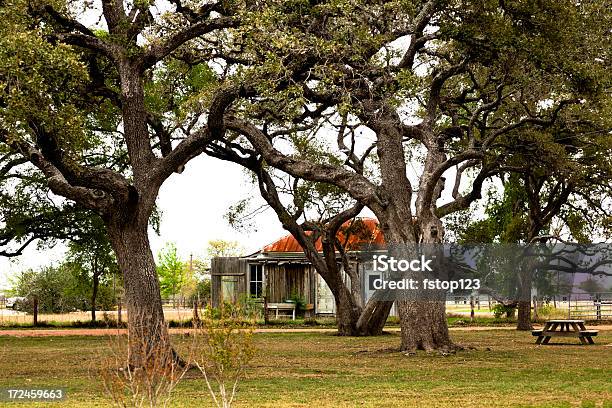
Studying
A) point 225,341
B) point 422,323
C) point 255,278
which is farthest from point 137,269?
point 255,278

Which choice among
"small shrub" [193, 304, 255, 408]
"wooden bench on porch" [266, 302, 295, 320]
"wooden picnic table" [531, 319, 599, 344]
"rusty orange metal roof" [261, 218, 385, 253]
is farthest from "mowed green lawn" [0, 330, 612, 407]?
"wooden bench on porch" [266, 302, 295, 320]

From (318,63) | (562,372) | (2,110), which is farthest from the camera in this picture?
(318,63)

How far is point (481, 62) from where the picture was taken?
72.6 ft

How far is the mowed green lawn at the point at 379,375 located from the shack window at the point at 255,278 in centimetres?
1780

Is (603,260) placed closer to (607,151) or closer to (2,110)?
(607,151)

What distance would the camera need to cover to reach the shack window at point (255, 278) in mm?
45312

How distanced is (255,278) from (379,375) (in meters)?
28.0

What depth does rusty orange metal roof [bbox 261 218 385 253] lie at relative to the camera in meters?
35.2

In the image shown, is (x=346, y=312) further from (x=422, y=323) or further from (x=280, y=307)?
(x=280, y=307)

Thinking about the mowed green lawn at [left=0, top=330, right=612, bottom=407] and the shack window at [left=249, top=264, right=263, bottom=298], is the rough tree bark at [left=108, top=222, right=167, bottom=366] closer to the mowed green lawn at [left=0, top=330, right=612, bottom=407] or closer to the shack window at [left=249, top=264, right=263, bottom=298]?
the mowed green lawn at [left=0, top=330, right=612, bottom=407]

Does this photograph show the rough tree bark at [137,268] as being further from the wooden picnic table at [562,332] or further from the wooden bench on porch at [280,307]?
the wooden bench on porch at [280,307]

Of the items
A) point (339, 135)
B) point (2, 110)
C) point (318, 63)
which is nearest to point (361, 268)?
point (339, 135)

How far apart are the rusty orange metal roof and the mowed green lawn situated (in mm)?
8146

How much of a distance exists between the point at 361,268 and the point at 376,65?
22645 millimetres
